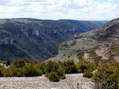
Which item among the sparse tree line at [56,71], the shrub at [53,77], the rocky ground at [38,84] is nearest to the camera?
the rocky ground at [38,84]

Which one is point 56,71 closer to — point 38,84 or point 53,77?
point 53,77

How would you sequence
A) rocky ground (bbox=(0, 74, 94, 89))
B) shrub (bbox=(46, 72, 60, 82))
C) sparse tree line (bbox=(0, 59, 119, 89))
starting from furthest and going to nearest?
1. shrub (bbox=(46, 72, 60, 82))
2. sparse tree line (bbox=(0, 59, 119, 89))
3. rocky ground (bbox=(0, 74, 94, 89))

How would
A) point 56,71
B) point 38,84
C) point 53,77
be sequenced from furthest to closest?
point 56,71, point 53,77, point 38,84

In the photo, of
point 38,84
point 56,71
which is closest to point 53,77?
point 38,84

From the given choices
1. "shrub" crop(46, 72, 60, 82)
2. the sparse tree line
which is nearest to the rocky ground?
"shrub" crop(46, 72, 60, 82)

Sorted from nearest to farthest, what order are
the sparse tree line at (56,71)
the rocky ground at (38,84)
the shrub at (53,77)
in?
the rocky ground at (38,84) → the sparse tree line at (56,71) → the shrub at (53,77)

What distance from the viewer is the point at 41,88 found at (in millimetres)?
21844

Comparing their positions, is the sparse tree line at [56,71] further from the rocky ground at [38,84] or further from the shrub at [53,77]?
the rocky ground at [38,84]

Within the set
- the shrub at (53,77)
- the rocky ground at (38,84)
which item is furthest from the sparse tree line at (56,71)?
the rocky ground at (38,84)

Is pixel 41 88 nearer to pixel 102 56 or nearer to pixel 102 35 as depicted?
pixel 102 56

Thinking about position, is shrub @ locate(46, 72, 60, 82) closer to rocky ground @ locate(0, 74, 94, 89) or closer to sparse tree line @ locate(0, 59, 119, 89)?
sparse tree line @ locate(0, 59, 119, 89)

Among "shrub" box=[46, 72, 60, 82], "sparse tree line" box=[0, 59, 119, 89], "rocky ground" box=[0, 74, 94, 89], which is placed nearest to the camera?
"rocky ground" box=[0, 74, 94, 89]

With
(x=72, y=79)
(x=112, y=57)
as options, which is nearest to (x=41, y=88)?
(x=72, y=79)

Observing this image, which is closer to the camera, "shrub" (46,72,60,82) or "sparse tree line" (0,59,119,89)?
"sparse tree line" (0,59,119,89)
